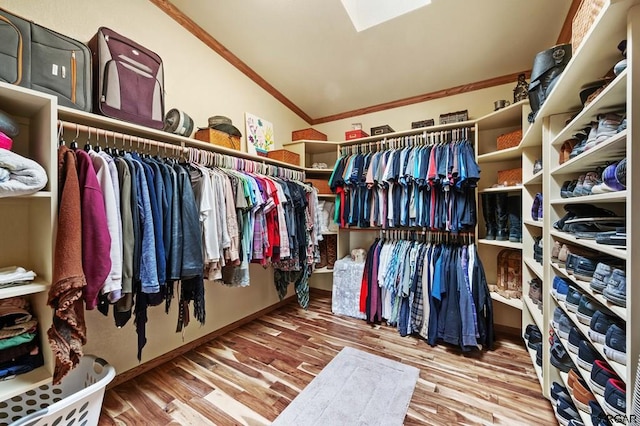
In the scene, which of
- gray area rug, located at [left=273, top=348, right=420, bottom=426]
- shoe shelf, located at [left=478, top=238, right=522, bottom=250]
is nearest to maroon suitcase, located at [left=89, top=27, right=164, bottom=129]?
gray area rug, located at [left=273, top=348, right=420, bottom=426]

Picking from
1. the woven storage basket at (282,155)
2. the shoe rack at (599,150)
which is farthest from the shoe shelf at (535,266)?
the woven storage basket at (282,155)

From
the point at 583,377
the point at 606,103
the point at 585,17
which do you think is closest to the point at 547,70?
the point at 585,17

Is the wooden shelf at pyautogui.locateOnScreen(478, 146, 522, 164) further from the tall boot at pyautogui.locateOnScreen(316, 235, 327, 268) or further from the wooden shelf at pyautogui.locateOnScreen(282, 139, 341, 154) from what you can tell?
the tall boot at pyautogui.locateOnScreen(316, 235, 327, 268)

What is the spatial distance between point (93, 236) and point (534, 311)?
8.42ft

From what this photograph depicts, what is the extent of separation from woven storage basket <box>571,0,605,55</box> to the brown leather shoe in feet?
4.65

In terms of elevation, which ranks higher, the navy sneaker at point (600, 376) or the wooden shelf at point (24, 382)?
the navy sneaker at point (600, 376)

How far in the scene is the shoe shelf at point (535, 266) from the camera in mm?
1583

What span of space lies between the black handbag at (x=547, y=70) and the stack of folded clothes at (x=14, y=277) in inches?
98.3

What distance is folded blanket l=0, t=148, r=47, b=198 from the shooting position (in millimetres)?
917

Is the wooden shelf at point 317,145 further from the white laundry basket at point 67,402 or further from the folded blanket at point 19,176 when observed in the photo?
the white laundry basket at point 67,402

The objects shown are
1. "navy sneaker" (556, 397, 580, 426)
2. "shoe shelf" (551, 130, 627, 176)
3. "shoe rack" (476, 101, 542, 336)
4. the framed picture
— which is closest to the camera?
"shoe shelf" (551, 130, 627, 176)

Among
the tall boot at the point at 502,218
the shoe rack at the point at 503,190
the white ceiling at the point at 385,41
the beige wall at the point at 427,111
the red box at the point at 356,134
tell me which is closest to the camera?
the white ceiling at the point at 385,41

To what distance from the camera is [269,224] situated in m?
2.06

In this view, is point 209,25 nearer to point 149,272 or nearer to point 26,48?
point 26,48
